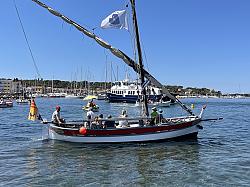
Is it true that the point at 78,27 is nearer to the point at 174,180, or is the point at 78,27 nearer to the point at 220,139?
the point at 220,139

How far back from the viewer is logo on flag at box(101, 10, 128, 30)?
27.5m

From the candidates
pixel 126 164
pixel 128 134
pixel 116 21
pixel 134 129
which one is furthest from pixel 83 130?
pixel 116 21

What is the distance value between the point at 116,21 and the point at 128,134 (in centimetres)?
904

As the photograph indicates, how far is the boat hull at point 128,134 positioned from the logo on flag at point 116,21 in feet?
27.6

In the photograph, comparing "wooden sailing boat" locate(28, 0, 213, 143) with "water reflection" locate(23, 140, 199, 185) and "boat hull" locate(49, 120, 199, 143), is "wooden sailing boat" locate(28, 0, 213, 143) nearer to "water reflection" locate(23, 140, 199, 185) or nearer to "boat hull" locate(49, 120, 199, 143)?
"boat hull" locate(49, 120, 199, 143)

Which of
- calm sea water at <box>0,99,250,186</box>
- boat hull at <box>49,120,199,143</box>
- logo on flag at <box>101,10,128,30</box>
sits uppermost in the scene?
logo on flag at <box>101,10,128,30</box>

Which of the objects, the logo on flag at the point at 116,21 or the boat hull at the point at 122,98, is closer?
the logo on flag at the point at 116,21

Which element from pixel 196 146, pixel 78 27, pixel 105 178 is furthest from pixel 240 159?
Answer: pixel 78 27

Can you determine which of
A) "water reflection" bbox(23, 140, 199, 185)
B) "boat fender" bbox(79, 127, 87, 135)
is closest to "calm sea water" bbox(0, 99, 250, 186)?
"water reflection" bbox(23, 140, 199, 185)

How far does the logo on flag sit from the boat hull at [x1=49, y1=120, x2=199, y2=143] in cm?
842

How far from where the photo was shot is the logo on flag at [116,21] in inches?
1083

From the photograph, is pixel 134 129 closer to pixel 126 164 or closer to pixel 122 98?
pixel 126 164

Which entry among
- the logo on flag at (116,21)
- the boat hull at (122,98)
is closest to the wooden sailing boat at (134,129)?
the logo on flag at (116,21)

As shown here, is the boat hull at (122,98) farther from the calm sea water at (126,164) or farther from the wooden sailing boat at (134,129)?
the calm sea water at (126,164)
